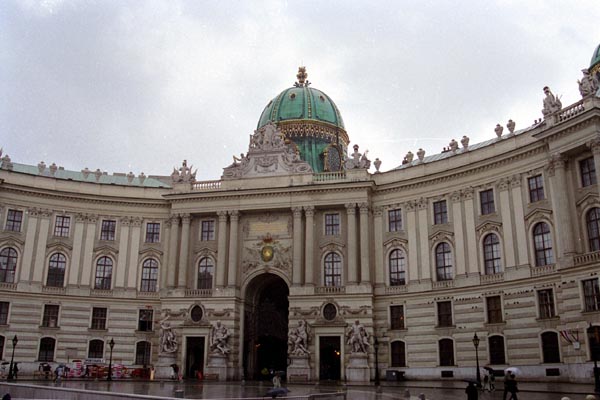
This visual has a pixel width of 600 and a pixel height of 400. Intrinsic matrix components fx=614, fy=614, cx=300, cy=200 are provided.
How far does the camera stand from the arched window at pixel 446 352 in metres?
44.2

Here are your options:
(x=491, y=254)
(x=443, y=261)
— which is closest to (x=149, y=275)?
(x=443, y=261)

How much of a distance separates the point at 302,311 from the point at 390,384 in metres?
10.0

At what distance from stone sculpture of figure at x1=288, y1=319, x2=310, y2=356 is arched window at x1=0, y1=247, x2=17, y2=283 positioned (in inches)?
923

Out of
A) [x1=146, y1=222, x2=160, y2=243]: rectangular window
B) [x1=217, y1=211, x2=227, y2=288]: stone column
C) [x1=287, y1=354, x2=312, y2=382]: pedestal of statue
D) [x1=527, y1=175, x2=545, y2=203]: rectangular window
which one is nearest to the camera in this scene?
[x1=527, y1=175, x2=545, y2=203]: rectangular window

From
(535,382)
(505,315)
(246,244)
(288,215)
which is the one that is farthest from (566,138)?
(246,244)

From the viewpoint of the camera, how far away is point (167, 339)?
50.3m

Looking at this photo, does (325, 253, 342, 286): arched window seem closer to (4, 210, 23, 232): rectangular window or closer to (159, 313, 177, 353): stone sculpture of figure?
(159, 313, 177, 353): stone sculpture of figure

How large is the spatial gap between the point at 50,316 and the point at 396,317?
2849 centimetres

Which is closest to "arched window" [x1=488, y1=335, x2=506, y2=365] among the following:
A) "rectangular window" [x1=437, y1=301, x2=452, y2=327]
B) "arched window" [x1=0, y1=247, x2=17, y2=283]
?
"rectangular window" [x1=437, y1=301, x2=452, y2=327]

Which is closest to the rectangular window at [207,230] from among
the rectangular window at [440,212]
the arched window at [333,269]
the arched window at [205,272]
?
the arched window at [205,272]

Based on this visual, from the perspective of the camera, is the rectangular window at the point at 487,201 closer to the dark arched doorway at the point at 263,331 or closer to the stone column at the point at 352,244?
the stone column at the point at 352,244

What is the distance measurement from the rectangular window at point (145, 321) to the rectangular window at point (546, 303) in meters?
31.7

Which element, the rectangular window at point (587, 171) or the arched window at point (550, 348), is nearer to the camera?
the rectangular window at point (587, 171)

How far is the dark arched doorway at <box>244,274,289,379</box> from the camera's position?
52.4 metres
